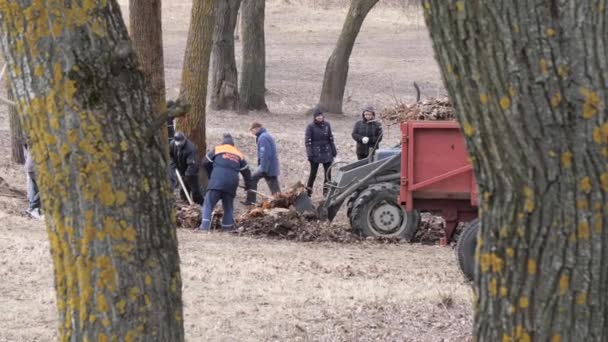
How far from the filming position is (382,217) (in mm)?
13172

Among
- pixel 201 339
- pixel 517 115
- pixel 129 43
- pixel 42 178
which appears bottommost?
pixel 201 339

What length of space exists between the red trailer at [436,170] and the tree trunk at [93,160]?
8.39 metres

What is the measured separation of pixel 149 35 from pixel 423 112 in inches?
281

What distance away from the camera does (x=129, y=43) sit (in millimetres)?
3768

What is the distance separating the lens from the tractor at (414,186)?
11984 mm

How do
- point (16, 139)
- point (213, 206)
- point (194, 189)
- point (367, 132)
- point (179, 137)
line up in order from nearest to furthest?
point (213, 206)
point (179, 137)
point (194, 189)
point (367, 132)
point (16, 139)

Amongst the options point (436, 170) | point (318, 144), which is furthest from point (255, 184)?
point (436, 170)

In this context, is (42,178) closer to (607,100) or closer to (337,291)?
(607,100)

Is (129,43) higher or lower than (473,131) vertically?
higher

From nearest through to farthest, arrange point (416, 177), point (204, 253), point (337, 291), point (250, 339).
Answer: point (250, 339)
point (337, 291)
point (204, 253)
point (416, 177)

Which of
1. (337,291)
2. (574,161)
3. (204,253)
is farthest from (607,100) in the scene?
(204,253)

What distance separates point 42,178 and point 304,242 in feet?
30.1

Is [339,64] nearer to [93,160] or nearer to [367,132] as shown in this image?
[367,132]

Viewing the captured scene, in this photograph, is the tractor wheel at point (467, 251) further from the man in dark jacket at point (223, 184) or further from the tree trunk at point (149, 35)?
the tree trunk at point (149, 35)
